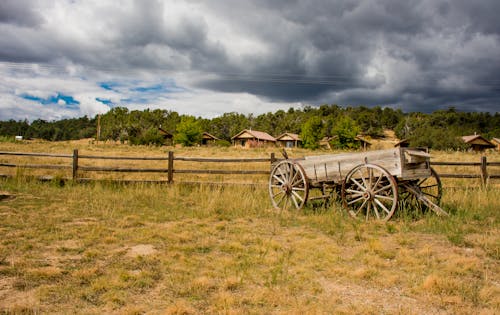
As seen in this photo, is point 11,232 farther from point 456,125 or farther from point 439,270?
point 456,125

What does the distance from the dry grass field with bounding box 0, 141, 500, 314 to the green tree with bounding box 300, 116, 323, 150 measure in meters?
53.9

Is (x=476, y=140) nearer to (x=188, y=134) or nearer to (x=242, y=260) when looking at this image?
(x=188, y=134)

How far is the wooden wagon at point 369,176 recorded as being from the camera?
592cm

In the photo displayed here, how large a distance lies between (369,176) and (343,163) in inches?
25.7

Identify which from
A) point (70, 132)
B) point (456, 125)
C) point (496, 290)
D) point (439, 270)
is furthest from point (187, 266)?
point (70, 132)

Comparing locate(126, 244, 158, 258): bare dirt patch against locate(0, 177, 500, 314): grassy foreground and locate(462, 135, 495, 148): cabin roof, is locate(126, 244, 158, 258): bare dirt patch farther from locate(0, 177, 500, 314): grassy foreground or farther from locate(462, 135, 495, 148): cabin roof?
locate(462, 135, 495, 148): cabin roof

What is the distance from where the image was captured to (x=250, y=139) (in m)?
64.1

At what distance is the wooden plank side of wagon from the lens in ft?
19.5

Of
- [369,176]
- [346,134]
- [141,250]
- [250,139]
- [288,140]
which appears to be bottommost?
[141,250]

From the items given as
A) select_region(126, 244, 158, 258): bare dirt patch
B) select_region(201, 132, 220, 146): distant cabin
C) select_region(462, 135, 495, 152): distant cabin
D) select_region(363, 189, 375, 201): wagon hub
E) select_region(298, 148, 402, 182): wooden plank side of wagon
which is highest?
select_region(201, 132, 220, 146): distant cabin

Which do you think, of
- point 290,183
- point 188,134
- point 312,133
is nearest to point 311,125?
point 312,133

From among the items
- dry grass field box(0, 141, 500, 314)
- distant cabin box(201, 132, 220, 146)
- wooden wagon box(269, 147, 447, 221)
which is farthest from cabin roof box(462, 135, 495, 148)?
wooden wagon box(269, 147, 447, 221)

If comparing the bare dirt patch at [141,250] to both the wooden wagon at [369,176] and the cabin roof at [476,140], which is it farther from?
the cabin roof at [476,140]

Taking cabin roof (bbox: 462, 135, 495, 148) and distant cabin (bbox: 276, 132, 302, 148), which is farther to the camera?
distant cabin (bbox: 276, 132, 302, 148)
